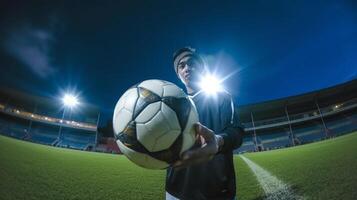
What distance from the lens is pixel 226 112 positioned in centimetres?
194

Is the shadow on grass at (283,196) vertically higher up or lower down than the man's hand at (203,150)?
lower down

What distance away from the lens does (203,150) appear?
1.33 metres

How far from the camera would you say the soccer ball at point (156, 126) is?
1449 mm

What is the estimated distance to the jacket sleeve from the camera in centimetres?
163

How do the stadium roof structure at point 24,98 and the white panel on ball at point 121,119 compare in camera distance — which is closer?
the white panel on ball at point 121,119

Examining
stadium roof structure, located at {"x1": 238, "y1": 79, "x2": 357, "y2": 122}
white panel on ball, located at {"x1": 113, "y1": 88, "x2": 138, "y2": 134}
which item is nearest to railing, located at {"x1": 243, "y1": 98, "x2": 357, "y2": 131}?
stadium roof structure, located at {"x1": 238, "y1": 79, "x2": 357, "y2": 122}

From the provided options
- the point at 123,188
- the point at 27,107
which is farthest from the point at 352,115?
the point at 27,107

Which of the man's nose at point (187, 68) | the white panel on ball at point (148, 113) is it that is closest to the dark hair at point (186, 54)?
the man's nose at point (187, 68)

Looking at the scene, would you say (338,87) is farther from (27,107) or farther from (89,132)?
(27,107)

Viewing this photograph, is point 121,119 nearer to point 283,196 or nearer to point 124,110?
point 124,110

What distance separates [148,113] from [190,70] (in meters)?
0.88

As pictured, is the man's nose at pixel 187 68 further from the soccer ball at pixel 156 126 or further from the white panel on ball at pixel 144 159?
the white panel on ball at pixel 144 159

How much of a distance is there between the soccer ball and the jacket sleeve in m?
0.30

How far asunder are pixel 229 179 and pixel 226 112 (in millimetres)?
584
